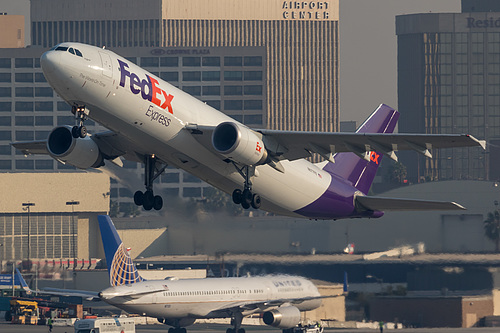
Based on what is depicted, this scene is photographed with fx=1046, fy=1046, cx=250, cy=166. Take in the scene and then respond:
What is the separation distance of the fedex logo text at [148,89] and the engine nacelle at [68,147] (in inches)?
217

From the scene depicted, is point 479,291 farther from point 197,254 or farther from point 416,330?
point 197,254

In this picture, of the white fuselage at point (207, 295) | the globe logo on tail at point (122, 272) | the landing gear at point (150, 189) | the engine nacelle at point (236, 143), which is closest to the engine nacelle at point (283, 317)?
the white fuselage at point (207, 295)

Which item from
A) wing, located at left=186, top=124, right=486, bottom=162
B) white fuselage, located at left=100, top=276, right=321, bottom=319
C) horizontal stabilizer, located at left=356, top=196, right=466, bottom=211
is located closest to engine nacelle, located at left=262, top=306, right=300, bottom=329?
white fuselage, located at left=100, top=276, right=321, bottom=319

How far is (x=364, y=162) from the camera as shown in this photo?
56500 mm

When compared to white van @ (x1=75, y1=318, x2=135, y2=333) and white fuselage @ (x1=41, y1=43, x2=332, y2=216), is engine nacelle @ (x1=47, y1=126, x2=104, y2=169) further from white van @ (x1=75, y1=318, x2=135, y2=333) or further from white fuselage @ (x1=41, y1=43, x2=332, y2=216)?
white van @ (x1=75, y1=318, x2=135, y2=333)

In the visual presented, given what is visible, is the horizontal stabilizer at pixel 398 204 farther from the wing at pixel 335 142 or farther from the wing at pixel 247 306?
the wing at pixel 247 306

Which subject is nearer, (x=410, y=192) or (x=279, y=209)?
(x=279, y=209)

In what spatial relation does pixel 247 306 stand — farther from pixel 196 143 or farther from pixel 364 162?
pixel 196 143

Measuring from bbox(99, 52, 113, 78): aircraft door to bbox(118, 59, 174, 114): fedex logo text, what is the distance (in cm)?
51

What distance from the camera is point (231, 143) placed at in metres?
45.2

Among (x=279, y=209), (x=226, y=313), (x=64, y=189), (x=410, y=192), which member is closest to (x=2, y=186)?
(x=64, y=189)

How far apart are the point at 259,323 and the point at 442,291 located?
15.6m

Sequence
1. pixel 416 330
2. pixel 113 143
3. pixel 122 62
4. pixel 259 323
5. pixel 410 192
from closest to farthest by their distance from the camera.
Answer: pixel 122 62 → pixel 113 143 → pixel 416 330 → pixel 259 323 → pixel 410 192

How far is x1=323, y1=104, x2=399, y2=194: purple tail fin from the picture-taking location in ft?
183
